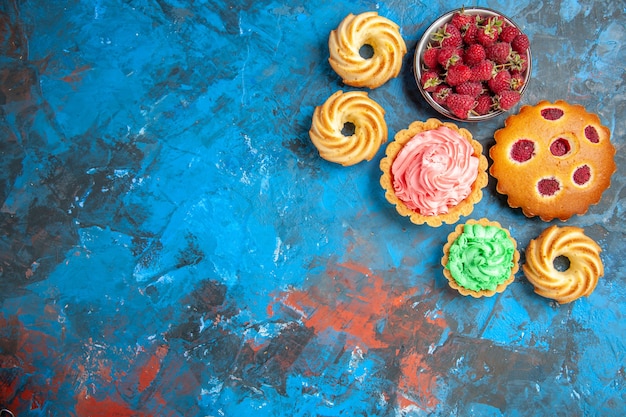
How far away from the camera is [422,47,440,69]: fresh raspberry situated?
3076 millimetres

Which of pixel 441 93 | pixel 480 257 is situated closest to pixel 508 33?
pixel 441 93

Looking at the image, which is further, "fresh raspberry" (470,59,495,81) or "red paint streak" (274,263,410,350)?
"red paint streak" (274,263,410,350)

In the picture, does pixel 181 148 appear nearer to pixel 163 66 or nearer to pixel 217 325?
pixel 163 66

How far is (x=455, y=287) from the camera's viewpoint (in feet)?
10.4

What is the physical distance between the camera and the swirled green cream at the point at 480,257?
3062 mm

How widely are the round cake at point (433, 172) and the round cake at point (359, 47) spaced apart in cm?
43

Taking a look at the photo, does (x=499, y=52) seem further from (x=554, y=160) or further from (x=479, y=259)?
(x=479, y=259)

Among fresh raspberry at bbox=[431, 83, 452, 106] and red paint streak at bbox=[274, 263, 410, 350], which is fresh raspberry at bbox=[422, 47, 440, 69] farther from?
red paint streak at bbox=[274, 263, 410, 350]

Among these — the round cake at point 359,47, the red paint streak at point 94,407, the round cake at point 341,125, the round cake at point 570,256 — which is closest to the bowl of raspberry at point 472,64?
the round cake at point 359,47

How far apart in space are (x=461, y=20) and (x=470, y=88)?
1.59 ft

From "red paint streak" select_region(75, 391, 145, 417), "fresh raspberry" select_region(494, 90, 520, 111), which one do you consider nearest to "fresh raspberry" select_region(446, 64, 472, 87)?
"fresh raspberry" select_region(494, 90, 520, 111)

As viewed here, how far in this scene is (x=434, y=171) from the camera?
296 cm

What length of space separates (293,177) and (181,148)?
814 mm

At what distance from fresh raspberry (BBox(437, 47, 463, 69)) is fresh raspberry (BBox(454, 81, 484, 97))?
154 mm
